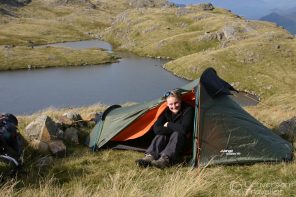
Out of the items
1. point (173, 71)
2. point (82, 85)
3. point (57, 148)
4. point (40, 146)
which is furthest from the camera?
point (173, 71)

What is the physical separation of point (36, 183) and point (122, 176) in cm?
213

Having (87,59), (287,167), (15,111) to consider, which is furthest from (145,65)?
(287,167)

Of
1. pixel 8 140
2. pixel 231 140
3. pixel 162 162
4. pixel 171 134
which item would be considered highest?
pixel 171 134

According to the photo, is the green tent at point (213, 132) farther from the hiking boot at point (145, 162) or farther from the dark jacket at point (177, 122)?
the hiking boot at point (145, 162)

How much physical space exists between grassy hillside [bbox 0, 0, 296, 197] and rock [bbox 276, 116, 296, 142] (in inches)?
18.3

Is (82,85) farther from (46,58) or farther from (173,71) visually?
(46,58)

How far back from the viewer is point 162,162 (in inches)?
431

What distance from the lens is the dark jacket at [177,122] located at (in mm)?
11656

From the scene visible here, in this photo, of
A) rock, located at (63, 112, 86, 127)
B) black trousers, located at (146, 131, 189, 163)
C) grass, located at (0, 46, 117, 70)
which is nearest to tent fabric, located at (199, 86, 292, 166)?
black trousers, located at (146, 131, 189, 163)

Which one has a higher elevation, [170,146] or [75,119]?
[170,146]

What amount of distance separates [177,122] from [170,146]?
0.83 m

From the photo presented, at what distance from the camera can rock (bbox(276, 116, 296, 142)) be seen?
47.3 ft

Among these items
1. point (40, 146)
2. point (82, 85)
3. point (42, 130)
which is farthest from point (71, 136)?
point (82, 85)

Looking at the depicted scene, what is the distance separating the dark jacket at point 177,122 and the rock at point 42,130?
3.58m
